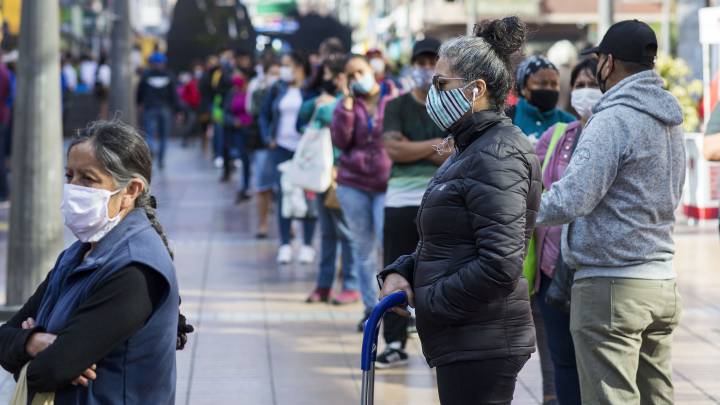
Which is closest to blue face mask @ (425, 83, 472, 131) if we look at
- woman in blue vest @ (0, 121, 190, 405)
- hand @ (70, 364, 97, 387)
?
woman in blue vest @ (0, 121, 190, 405)

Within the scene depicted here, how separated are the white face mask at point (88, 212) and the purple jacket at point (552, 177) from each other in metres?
2.71

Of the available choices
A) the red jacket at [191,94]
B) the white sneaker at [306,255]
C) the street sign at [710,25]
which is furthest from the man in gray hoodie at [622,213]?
the red jacket at [191,94]

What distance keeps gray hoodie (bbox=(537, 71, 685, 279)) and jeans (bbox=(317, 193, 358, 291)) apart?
17.0 feet

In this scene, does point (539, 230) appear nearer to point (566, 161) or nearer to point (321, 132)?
point (566, 161)

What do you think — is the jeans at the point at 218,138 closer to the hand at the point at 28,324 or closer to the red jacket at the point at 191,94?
the red jacket at the point at 191,94

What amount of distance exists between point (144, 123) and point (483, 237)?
20.8 meters

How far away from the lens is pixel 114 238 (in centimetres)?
362

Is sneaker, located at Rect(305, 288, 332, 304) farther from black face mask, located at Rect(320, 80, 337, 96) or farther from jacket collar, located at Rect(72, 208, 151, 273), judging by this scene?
jacket collar, located at Rect(72, 208, 151, 273)

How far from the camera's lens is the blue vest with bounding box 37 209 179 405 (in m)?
Result: 3.50

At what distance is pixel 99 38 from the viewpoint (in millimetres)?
52000

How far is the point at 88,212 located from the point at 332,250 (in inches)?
262

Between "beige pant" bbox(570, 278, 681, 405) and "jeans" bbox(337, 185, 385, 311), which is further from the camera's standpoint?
"jeans" bbox(337, 185, 385, 311)

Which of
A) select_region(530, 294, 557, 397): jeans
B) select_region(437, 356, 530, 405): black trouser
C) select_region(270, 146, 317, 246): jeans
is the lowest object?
select_region(270, 146, 317, 246): jeans

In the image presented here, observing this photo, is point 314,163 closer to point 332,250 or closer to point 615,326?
point 332,250
